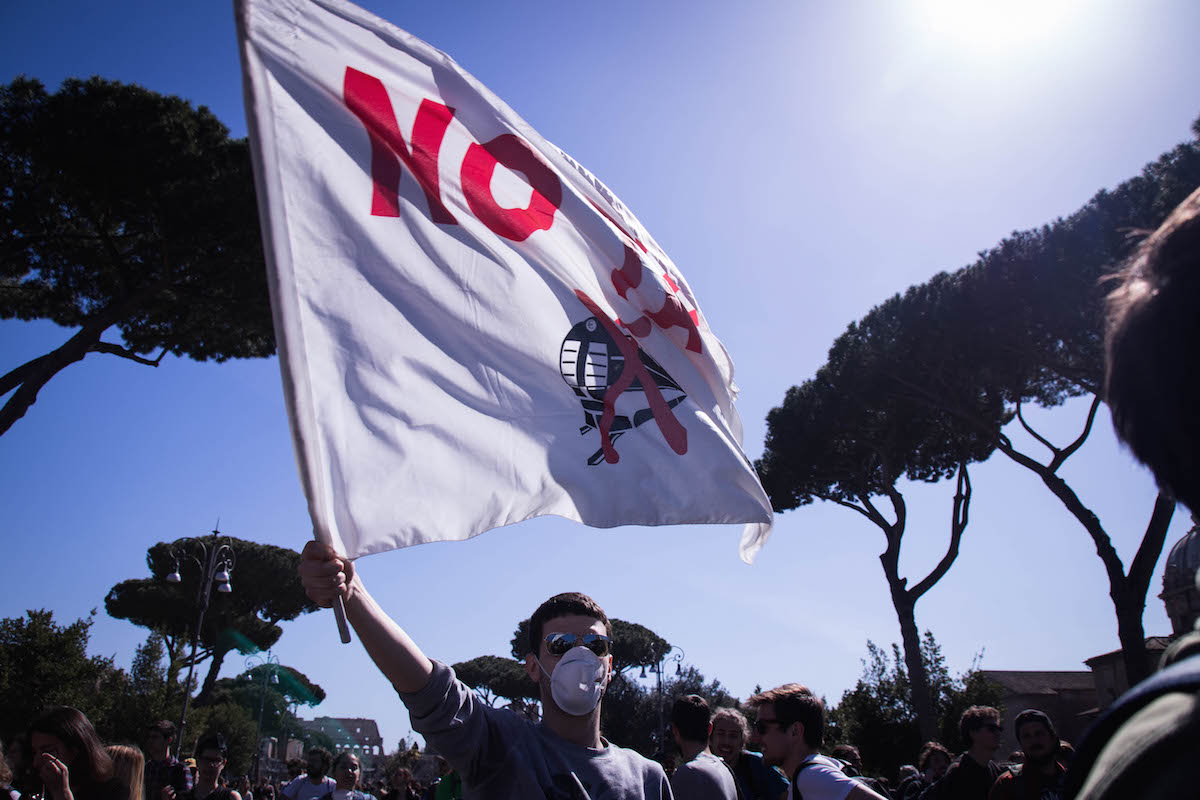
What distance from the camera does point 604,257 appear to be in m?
3.25

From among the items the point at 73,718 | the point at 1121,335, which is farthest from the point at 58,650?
the point at 1121,335

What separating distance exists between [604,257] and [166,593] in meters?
38.1

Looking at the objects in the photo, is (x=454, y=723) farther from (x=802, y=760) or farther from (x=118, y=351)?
(x=118, y=351)

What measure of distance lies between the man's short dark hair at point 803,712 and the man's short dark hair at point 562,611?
1472 millimetres

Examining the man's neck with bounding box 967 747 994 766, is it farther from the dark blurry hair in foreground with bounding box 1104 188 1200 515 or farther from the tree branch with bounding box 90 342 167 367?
Result: the tree branch with bounding box 90 342 167 367

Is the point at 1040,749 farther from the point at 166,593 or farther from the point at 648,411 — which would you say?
the point at 166,593

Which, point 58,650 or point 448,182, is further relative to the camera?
point 58,650

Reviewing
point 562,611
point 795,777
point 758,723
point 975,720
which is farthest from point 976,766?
point 562,611

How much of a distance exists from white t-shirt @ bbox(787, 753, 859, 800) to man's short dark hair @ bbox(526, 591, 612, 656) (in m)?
1.25

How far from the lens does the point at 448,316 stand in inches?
104

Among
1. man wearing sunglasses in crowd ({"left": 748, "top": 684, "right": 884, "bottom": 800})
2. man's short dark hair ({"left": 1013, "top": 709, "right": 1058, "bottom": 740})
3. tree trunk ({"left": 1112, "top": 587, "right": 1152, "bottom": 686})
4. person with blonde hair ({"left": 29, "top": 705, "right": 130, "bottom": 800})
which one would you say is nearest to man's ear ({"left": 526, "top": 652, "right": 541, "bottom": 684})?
man wearing sunglasses in crowd ({"left": 748, "top": 684, "right": 884, "bottom": 800})

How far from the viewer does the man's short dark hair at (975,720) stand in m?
4.89

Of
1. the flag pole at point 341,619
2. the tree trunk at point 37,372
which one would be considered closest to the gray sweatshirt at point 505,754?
the flag pole at point 341,619

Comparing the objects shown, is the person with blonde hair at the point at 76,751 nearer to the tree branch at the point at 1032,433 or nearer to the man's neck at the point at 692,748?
the man's neck at the point at 692,748
